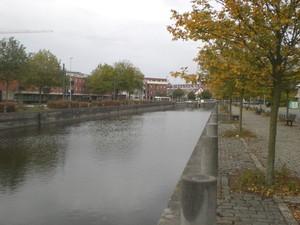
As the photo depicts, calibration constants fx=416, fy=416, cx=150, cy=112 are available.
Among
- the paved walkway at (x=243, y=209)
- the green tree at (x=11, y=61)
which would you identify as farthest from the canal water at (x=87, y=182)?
the green tree at (x=11, y=61)

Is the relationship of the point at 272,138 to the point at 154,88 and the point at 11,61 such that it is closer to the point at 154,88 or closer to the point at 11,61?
the point at 11,61

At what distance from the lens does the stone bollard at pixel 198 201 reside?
4777mm

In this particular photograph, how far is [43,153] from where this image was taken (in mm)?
22000

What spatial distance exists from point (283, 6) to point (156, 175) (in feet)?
28.1

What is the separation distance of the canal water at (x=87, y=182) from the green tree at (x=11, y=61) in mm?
27471

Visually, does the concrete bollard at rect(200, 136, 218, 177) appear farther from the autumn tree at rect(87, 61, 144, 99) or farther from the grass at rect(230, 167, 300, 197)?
the autumn tree at rect(87, 61, 144, 99)

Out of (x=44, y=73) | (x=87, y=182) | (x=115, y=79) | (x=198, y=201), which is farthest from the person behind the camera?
(x=115, y=79)

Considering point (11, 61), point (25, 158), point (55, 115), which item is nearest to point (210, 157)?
point (25, 158)

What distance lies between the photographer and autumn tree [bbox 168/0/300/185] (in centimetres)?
905

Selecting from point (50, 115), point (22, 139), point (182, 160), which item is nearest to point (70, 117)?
point (50, 115)

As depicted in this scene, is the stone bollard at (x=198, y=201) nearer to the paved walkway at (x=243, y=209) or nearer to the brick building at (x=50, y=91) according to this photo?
the paved walkway at (x=243, y=209)

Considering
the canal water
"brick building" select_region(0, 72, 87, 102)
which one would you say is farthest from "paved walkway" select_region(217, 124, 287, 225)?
"brick building" select_region(0, 72, 87, 102)

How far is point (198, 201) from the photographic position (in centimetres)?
478

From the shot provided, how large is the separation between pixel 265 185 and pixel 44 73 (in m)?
58.0
